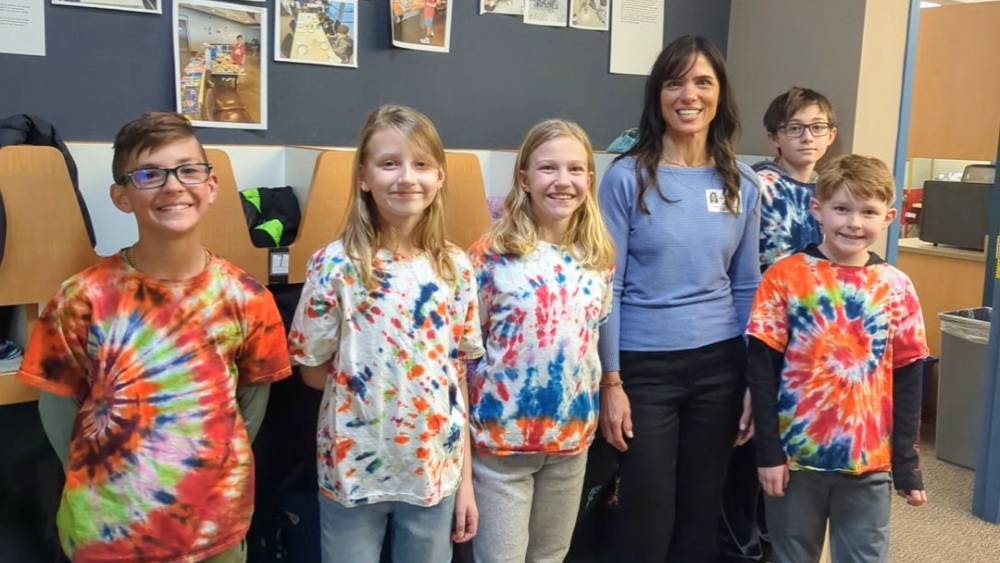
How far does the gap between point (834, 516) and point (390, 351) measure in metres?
0.98

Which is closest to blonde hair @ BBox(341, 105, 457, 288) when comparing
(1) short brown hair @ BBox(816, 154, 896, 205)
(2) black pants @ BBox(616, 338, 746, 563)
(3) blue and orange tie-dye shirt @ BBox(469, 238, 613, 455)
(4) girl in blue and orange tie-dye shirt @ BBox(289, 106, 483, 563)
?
(4) girl in blue and orange tie-dye shirt @ BBox(289, 106, 483, 563)

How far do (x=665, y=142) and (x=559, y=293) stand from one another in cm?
45

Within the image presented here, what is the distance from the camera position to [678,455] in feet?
5.99

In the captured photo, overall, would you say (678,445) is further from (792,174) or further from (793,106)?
(793,106)

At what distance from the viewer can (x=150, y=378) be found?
1.31 m

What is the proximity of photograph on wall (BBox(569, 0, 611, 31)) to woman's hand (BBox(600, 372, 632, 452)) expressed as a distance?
136 cm

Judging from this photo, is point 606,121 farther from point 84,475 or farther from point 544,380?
point 84,475

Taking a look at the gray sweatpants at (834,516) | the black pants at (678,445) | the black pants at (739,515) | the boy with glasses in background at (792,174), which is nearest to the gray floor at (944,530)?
the black pants at (739,515)

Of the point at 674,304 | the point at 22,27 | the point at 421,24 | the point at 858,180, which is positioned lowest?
the point at 674,304

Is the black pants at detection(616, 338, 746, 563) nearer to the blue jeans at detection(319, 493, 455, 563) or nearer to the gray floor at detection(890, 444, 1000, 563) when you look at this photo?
the blue jeans at detection(319, 493, 455, 563)

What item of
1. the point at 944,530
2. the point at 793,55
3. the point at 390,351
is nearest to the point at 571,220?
the point at 390,351

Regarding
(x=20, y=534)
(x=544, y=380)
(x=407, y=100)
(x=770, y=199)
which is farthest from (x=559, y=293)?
(x=20, y=534)

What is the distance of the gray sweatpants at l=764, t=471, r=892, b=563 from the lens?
170 cm

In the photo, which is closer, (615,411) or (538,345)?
(538,345)
